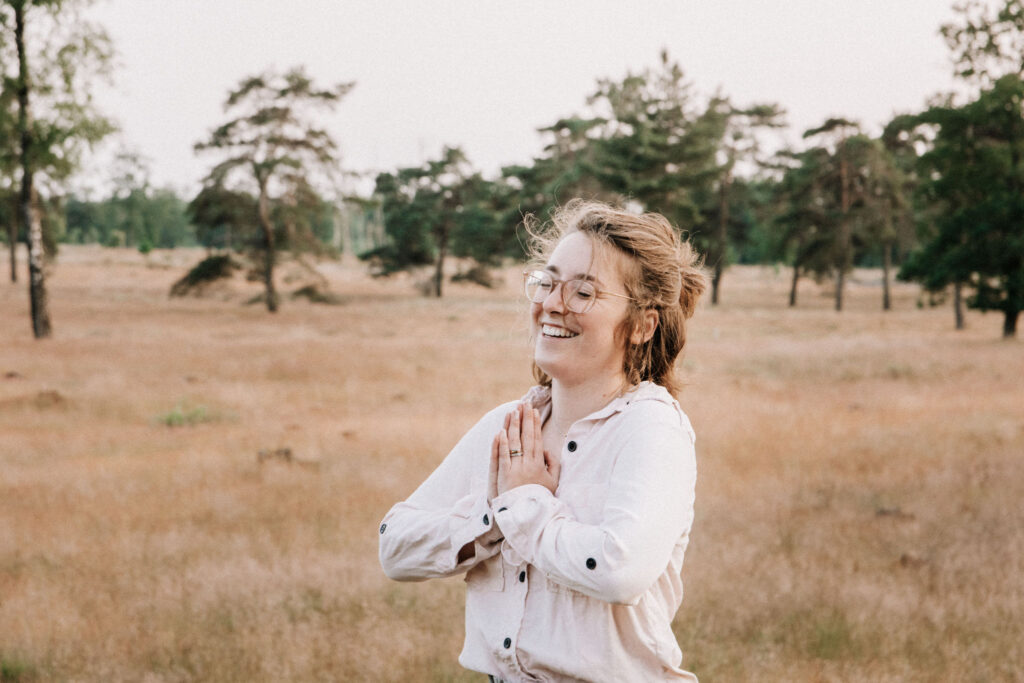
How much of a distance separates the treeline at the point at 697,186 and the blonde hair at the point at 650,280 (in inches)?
633

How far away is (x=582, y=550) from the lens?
1688mm

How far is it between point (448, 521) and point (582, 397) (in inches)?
18.1

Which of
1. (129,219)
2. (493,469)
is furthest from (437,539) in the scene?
(129,219)

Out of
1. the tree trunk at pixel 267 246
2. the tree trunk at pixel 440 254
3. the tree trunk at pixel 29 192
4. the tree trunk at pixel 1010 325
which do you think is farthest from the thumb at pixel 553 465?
the tree trunk at pixel 440 254

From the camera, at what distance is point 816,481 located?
8258 mm

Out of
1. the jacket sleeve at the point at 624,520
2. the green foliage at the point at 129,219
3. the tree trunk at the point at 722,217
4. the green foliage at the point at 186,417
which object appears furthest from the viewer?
the green foliage at the point at 129,219

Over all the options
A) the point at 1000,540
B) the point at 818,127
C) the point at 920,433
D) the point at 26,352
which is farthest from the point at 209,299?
the point at 1000,540

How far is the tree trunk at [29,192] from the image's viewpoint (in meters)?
18.5

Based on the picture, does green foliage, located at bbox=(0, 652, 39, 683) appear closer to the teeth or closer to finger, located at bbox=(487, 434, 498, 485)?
finger, located at bbox=(487, 434, 498, 485)

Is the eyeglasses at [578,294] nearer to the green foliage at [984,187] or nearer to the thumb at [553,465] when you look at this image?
the thumb at [553,465]

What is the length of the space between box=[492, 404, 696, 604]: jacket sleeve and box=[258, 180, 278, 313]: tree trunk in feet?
109

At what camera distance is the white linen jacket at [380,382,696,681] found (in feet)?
5.55

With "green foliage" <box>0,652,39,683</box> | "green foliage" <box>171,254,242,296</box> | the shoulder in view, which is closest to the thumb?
the shoulder

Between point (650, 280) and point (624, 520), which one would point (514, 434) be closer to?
point (624, 520)
